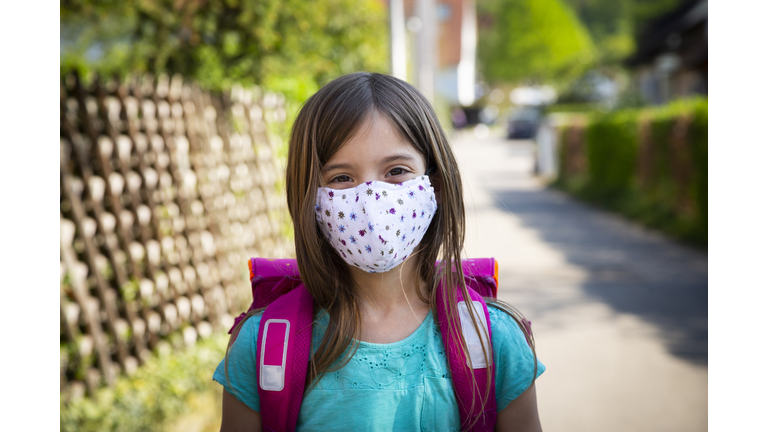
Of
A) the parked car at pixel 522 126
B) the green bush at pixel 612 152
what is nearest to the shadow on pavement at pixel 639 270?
the green bush at pixel 612 152

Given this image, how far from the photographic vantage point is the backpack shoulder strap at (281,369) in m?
1.54

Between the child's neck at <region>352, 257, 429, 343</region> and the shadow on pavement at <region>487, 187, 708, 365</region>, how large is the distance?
3.62 m

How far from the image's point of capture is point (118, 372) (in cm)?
377

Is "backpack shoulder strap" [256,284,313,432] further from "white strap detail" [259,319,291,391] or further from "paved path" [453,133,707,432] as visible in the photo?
"paved path" [453,133,707,432]

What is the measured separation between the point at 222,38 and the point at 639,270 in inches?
204

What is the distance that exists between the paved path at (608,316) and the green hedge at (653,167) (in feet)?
1.45

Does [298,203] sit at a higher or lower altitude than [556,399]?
higher

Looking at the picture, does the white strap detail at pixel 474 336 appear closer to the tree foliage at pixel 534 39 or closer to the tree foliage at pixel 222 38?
the tree foliage at pixel 222 38

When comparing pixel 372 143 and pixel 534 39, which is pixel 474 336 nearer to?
pixel 372 143

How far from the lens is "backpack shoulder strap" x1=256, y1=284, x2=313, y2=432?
1538 mm

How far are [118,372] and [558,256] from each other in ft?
19.0

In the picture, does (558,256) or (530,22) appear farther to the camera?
(530,22)

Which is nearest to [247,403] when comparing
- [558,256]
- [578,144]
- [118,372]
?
[118,372]

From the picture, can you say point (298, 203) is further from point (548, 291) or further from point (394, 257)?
point (548, 291)
